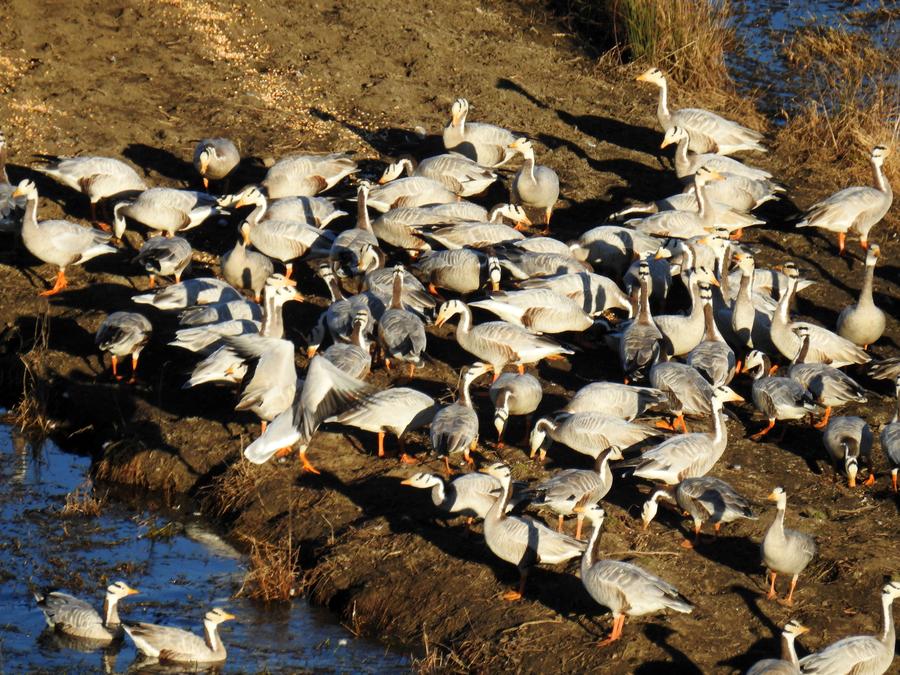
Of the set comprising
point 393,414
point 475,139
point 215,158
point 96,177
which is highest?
point 475,139

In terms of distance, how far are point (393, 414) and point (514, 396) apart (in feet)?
3.48

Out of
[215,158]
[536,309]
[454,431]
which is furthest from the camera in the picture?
[215,158]

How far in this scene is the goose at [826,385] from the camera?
37.4ft

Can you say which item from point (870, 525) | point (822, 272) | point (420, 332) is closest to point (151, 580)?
point (420, 332)

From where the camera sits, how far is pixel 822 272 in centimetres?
1435

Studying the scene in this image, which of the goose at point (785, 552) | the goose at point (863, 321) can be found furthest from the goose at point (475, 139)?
the goose at point (785, 552)

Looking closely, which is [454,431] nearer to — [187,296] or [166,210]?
[187,296]

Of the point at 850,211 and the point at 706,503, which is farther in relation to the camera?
the point at 850,211

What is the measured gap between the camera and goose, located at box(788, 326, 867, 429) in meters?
11.4

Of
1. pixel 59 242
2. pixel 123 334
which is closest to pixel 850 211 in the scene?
pixel 123 334

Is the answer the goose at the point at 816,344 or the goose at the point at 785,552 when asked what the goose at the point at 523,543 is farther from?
the goose at the point at 816,344

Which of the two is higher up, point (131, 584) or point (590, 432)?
point (590, 432)

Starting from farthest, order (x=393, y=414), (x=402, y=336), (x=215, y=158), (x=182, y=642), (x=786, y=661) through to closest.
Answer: (x=215, y=158) → (x=402, y=336) → (x=393, y=414) → (x=182, y=642) → (x=786, y=661)

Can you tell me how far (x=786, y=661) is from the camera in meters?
8.08
